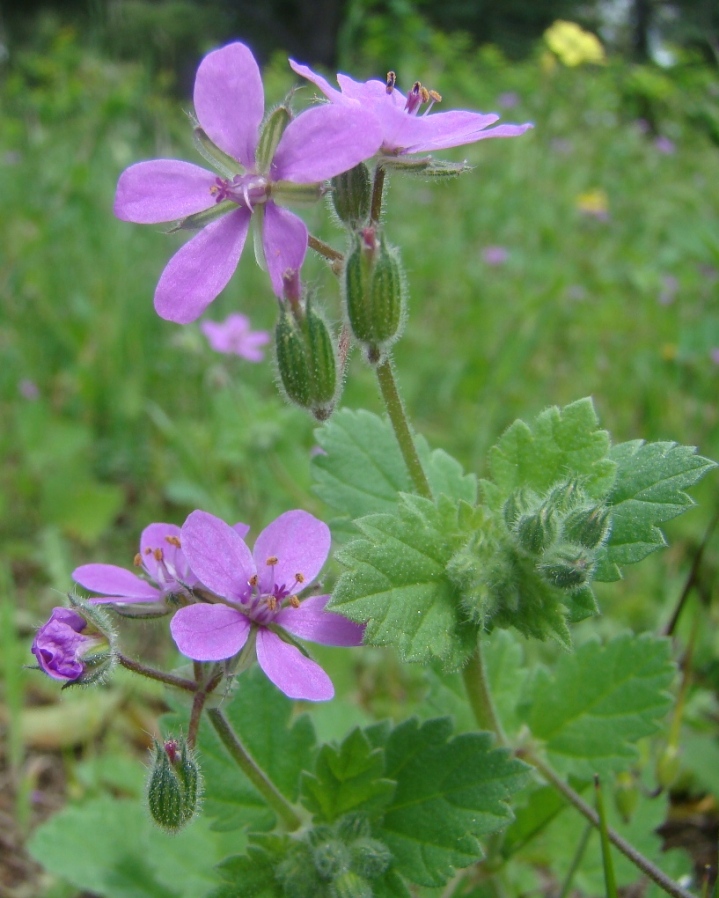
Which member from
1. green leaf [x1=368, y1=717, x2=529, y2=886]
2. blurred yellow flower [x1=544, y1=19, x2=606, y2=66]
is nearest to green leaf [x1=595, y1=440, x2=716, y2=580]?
green leaf [x1=368, y1=717, x2=529, y2=886]

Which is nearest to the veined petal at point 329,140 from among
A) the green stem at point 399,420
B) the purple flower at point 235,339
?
the green stem at point 399,420

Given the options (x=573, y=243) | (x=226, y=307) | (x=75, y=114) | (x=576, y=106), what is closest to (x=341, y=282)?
(x=226, y=307)

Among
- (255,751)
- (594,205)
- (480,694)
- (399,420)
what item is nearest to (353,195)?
(399,420)

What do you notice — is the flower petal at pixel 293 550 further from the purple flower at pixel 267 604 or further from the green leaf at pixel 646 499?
the green leaf at pixel 646 499

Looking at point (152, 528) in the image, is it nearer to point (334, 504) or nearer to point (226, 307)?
point (334, 504)

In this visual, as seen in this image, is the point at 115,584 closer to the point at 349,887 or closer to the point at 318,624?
the point at 318,624

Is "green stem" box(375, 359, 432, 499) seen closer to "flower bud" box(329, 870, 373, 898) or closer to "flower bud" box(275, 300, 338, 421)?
"flower bud" box(275, 300, 338, 421)

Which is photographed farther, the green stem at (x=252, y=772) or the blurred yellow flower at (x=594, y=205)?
the blurred yellow flower at (x=594, y=205)
